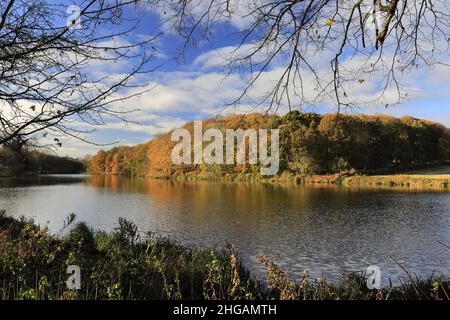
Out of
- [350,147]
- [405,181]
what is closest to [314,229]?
[405,181]

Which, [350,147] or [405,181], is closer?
[405,181]

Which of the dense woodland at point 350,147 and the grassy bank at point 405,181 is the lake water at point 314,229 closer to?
the grassy bank at point 405,181

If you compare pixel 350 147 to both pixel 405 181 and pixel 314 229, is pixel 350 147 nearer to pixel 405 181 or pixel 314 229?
pixel 405 181

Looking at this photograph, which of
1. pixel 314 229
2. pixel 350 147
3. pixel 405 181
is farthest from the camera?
pixel 350 147

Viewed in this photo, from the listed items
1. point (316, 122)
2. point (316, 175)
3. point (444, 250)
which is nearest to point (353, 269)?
point (444, 250)

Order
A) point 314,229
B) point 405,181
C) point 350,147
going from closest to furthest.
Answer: point 314,229
point 405,181
point 350,147

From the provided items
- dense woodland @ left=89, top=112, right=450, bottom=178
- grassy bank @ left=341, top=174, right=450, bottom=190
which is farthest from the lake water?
dense woodland @ left=89, top=112, right=450, bottom=178

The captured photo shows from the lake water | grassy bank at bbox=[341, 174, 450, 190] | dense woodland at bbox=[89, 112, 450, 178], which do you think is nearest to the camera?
the lake water

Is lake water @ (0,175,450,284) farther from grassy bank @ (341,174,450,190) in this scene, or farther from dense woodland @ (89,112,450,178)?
dense woodland @ (89,112,450,178)

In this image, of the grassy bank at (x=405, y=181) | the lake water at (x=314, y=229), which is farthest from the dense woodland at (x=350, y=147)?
the lake water at (x=314, y=229)

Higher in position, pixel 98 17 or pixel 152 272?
pixel 98 17

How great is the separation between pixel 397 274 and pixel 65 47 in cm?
864

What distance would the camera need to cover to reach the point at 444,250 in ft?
39.5
